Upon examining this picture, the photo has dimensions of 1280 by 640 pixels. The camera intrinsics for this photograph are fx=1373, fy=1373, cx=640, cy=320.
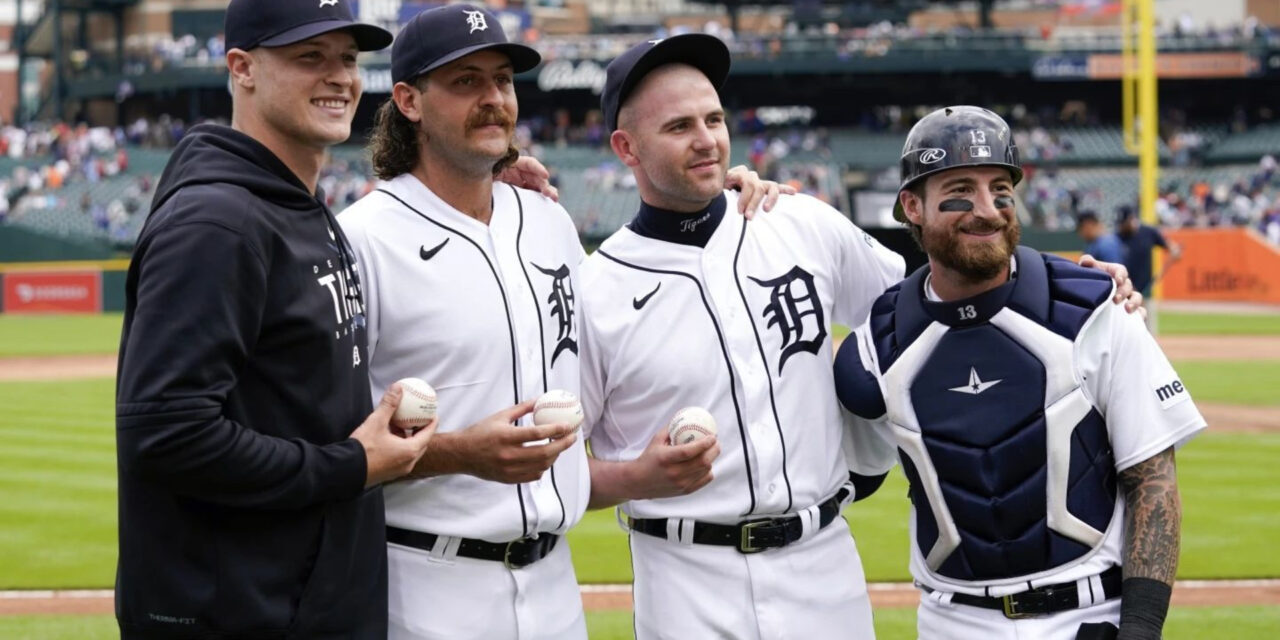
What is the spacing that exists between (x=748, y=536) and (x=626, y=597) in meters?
3.57

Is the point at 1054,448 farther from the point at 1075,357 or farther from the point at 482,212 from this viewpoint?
the point at 482,212

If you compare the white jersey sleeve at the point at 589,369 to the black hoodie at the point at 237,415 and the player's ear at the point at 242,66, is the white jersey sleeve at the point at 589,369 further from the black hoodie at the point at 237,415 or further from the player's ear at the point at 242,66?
the player's ear at the point at 242,66

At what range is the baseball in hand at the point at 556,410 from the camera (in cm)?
325

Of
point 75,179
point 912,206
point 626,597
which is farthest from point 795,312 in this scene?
point 75,179

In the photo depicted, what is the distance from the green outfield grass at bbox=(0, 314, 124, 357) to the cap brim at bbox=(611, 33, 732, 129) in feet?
53.6

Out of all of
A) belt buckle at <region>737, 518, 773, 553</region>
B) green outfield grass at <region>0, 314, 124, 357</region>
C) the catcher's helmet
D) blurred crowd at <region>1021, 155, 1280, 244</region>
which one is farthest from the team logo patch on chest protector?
blurred crowd at <region>1021, 155, 1280, 244</region>

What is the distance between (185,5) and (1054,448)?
55.8 meters

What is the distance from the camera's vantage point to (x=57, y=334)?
24.4m

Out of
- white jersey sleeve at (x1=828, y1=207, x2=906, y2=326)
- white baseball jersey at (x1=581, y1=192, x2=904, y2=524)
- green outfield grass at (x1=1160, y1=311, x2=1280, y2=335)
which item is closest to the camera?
white baseball jersey at (x1=581, y1=192, x2=904, y2=524)

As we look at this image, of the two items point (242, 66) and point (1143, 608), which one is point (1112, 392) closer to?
point (1143, 608)

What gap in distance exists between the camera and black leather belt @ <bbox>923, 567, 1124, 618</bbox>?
3266 mm

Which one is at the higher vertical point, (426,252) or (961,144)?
(961,144)

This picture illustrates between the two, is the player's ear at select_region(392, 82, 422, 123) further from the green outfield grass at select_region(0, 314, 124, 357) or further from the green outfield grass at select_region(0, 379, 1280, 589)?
the green outfield grass at select_region(0, 314, 124, 357)

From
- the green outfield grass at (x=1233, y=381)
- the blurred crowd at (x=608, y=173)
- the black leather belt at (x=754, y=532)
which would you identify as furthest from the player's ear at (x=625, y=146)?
the blurred crowd at (x=608, y=173)
